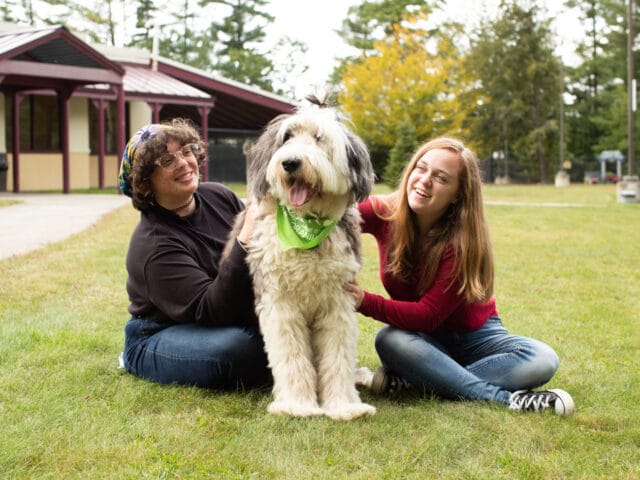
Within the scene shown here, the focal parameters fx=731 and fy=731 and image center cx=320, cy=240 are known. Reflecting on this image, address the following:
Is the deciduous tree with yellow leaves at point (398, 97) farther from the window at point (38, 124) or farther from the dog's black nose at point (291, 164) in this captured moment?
the dog's black nose at point (291, 164)

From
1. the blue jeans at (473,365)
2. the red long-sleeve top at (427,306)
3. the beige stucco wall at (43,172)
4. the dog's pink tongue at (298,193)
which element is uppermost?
the beige stucco wall at (43,172)

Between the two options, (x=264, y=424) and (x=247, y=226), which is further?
(x=247, y=226)

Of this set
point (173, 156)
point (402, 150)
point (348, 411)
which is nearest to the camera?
point (348, 411)

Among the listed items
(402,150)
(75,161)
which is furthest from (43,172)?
(402,150)

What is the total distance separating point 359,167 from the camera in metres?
3.37

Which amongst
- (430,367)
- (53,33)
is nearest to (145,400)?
(430,367)

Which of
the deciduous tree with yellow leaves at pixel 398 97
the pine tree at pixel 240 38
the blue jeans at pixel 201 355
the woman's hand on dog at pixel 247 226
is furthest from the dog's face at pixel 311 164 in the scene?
the pine tree at pixel 240 38

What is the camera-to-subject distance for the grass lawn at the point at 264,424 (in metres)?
2.82

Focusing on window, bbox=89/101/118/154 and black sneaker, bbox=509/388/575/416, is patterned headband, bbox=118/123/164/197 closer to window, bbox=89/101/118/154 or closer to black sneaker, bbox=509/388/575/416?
black sneaker, bbox=509/388/575/416

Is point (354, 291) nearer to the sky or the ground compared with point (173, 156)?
nearer to the ground

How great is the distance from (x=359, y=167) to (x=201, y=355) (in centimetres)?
124

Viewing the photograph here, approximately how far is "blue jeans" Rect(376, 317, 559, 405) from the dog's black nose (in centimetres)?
113

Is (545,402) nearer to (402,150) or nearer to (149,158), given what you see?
(149,158)

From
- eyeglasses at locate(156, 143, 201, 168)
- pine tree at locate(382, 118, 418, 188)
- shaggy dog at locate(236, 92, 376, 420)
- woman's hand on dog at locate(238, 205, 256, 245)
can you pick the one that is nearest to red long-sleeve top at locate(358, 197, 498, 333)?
shaggy dog at locate(236, 92, 376, 420)
